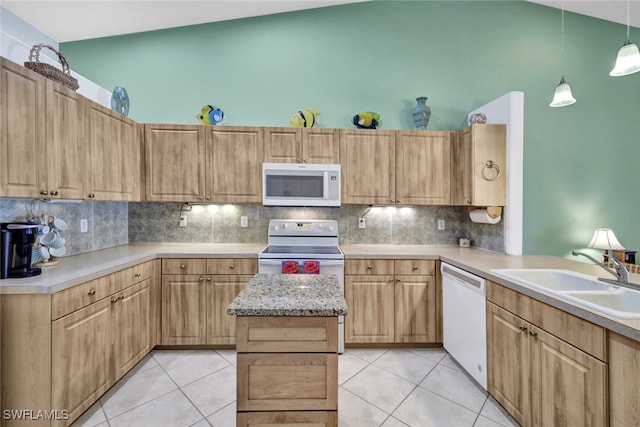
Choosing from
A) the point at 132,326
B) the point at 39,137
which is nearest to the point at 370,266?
the point at 132,326

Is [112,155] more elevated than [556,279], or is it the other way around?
[112,155]

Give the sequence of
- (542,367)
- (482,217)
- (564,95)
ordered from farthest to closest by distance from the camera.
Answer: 1. (482,217)
2. (564,95)
3. (542,367)

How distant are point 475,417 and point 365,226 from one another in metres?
1.91

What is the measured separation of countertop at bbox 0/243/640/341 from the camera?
137 cm

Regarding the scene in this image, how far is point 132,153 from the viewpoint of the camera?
271cm

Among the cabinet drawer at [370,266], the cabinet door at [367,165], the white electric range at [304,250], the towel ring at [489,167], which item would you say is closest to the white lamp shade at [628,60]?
the towel ring at [489,167]

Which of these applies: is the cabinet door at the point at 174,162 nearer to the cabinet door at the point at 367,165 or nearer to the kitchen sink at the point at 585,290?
the cabinet door at the point at 367,165

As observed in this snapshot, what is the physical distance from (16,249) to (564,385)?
119 inches

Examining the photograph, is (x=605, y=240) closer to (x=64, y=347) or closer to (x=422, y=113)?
(x=422, y=113)

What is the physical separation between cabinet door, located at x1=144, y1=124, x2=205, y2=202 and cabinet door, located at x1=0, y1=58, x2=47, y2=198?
1052 mm

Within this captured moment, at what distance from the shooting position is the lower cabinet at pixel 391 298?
2.70 metres

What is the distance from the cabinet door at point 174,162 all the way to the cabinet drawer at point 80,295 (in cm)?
107

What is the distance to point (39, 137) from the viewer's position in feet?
5.74

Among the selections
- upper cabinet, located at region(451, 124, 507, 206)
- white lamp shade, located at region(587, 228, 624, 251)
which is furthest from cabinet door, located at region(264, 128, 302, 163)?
white lamp shade, located at region(587, 228, 624, 251)
